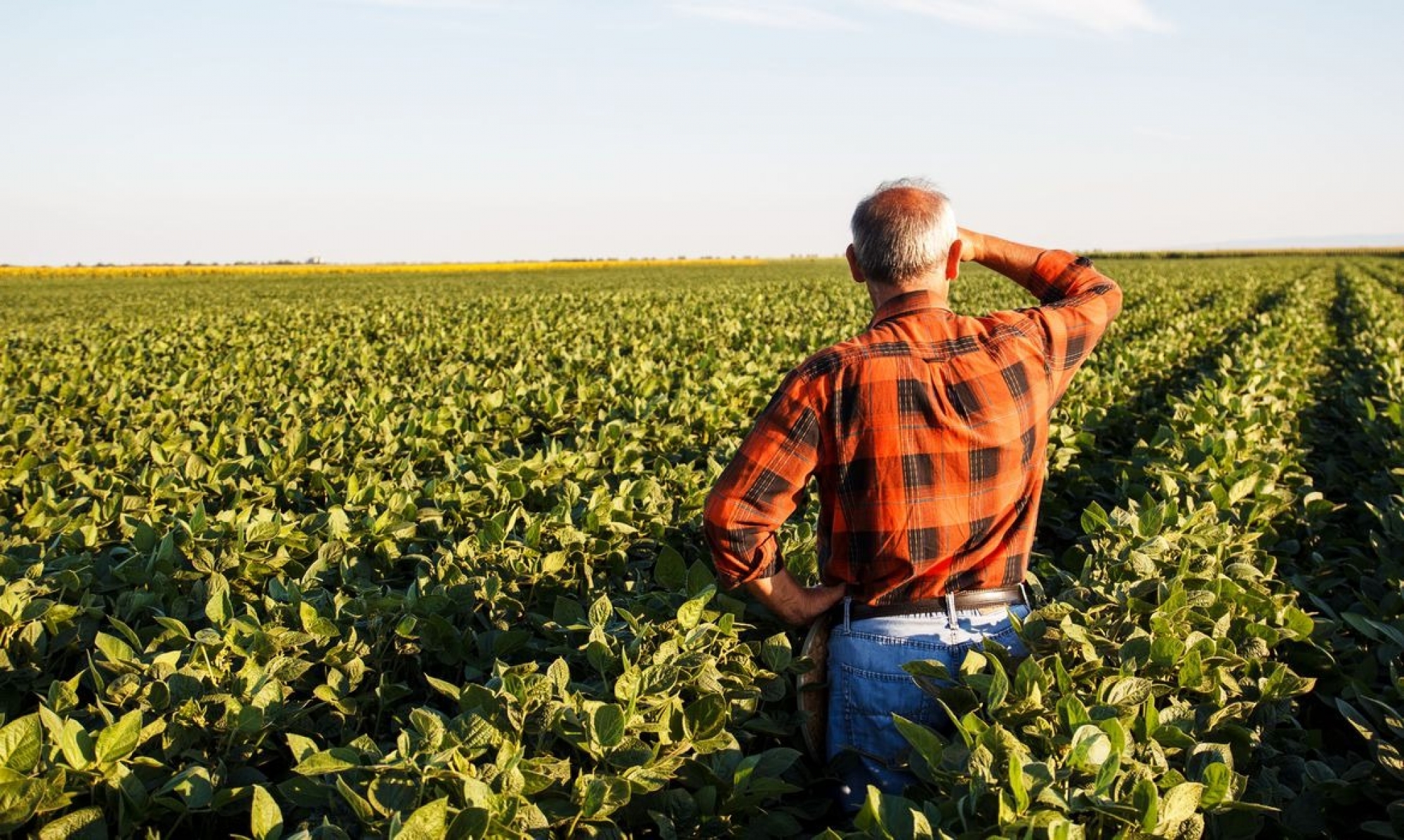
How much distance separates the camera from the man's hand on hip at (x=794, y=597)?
103 inches

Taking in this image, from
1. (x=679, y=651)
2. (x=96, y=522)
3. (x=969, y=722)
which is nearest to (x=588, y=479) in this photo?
(x=96, y=522)

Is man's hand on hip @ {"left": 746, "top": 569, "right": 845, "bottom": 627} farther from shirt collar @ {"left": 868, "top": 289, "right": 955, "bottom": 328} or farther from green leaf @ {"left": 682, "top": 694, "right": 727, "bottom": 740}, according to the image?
shirt collar @ {"left": 868, "top": 289, "right": 955, "bottom": 328}

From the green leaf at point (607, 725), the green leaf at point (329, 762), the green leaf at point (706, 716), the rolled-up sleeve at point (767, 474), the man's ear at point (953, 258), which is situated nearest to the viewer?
the green leaf at point (329, 762)

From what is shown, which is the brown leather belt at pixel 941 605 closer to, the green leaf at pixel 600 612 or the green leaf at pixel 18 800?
the green leaf at pixel 600 612

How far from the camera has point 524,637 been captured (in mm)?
2926

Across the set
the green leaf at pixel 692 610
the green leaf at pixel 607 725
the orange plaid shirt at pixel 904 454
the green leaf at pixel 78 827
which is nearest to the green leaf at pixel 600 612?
the green leaf at pixel 692 610

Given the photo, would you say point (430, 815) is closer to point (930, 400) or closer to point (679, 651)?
point (679, 651)

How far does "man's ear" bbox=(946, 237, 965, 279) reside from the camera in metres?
2.49

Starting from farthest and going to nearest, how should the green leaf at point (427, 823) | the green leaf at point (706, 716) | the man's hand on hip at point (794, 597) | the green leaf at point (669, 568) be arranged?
the green leaf at point (669, 568), the man's hand on hip at point (794, 597), the green leaf at point (706, 716), the green leaf at point (427, 823)

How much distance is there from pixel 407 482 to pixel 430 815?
3305 millimetres

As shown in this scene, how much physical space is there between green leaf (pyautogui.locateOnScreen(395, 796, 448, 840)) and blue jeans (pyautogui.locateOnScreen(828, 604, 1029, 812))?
119cm

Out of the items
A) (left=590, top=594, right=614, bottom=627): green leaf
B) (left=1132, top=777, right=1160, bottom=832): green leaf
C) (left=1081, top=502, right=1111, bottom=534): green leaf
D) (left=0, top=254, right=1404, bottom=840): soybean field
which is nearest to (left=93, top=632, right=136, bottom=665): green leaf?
(left=0, top=254, right=1404, bottom=840): soybean field

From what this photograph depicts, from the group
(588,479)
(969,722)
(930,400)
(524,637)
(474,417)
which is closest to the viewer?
(969,722)

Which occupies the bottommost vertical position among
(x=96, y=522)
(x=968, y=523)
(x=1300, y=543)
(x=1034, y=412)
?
(x=1300, y=543)
